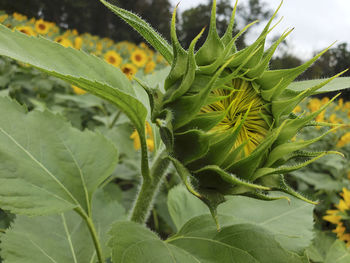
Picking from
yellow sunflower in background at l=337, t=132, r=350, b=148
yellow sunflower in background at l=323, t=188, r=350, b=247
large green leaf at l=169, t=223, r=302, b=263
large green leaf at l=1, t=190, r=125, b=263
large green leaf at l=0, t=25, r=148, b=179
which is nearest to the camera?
large green leaf at l=0, t=25, r=148, b=179

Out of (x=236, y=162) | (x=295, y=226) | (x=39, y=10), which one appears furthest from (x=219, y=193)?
(x=39, y=10)

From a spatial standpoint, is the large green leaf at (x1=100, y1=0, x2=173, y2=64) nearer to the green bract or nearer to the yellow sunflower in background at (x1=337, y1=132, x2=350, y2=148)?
the green bract

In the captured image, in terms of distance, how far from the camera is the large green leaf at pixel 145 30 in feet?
1.95

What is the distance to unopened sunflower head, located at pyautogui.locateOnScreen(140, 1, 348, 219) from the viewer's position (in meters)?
0.56

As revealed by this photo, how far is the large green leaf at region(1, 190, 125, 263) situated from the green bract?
1.37ft

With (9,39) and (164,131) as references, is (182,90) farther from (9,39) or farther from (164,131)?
(9,39)

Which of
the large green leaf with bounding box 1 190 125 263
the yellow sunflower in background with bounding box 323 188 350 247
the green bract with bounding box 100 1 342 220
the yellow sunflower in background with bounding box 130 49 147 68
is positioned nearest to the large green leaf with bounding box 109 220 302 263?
the green bract with bounding box 100 1 342 220

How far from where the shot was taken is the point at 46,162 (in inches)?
29.7

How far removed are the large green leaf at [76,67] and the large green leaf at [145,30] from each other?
0.10 meters

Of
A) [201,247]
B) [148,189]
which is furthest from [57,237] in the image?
[201,247]

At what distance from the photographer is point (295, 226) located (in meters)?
0.85

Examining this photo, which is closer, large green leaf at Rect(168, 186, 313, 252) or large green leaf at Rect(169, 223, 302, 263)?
large green leaf at Rect(169, 223, 302, 263)

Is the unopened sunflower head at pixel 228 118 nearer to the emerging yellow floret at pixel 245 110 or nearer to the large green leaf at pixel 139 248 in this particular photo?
the emerging yellow floret at pixel 245 110

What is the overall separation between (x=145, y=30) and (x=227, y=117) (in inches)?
8.3
